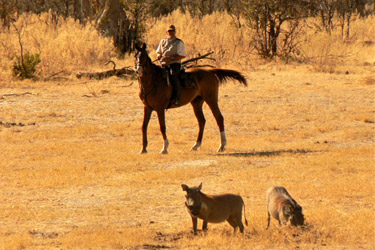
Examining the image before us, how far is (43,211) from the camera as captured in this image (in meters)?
9.89

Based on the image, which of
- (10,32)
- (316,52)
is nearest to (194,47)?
(316,52)

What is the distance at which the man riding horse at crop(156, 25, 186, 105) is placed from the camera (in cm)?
1398

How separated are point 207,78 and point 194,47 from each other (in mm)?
11852

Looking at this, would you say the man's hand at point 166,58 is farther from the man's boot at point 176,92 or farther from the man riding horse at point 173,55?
the man's boot at point 176,92

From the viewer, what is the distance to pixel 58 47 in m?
25.3

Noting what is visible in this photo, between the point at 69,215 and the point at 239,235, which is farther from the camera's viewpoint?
the point at 69,215

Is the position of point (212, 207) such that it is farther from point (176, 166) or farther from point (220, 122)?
point (220, 122)

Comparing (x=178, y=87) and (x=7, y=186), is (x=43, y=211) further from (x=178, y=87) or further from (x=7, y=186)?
(x=178, y=87)

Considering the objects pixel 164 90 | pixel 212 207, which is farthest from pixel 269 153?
pixel 212 207

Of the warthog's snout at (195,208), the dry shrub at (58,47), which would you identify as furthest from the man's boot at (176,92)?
the dry shrub at (58,47)

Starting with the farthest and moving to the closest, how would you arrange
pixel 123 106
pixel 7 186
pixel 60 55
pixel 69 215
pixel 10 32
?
1. pixel 10 32
2. pixel 60 55
3. pixel 123 106
4. pixel 7 186
5. pixel 69 215

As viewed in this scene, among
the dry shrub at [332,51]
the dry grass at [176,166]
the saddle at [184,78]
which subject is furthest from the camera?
the dry shrub at [332,51]

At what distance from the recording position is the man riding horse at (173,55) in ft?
45.9

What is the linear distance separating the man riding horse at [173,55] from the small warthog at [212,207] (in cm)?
603
